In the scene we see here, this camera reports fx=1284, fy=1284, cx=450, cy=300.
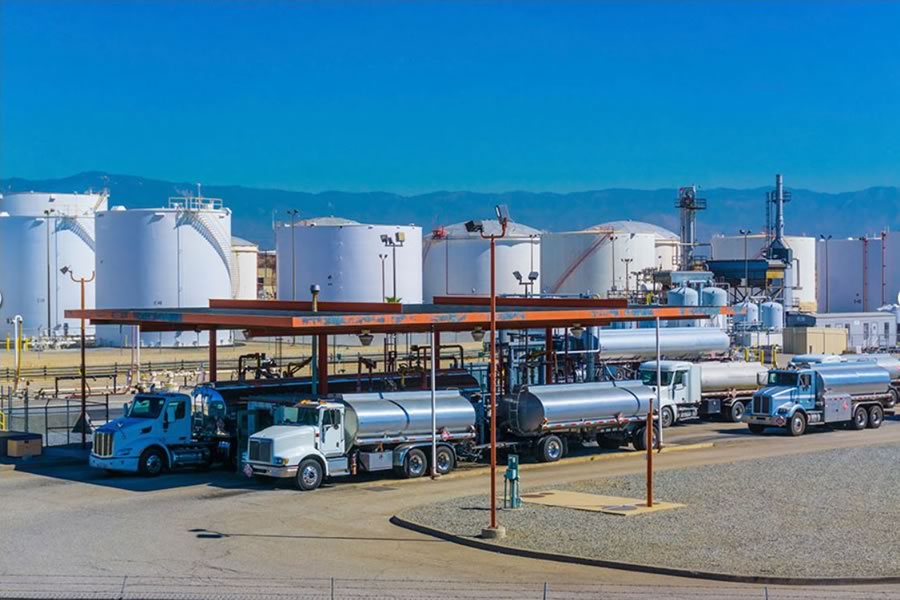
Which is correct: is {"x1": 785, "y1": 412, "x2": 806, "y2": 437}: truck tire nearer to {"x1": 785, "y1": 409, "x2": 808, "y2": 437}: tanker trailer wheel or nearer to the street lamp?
{"x1": 785, "y1": 409, "x2": 808, "y2": 437}: tanker trailer wheel

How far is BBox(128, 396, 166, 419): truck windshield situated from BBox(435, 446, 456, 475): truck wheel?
303 inches

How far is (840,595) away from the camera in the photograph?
19.6 m

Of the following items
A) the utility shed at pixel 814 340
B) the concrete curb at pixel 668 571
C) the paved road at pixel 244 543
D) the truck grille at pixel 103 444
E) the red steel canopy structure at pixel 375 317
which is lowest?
the paved road at pixel 244 543

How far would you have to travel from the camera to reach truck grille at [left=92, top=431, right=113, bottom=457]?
34.0 m

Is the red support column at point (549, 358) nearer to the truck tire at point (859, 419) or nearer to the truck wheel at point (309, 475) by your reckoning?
the truck wheel at point (309, 475)

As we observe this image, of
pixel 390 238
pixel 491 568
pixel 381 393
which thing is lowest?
pixel 491 568

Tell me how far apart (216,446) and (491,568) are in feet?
50.4

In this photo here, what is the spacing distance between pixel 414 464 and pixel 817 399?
687 inches

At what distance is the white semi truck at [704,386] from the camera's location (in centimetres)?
4631

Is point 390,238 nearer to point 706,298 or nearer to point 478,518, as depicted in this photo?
point 706,298

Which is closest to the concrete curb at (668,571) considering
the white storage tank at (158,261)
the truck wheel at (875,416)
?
the truck wheel at (875,416)

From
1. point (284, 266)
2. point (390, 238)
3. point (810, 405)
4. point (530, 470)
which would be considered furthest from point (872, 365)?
point (284, 266)

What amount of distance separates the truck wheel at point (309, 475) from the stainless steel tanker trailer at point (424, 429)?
0.08 ft

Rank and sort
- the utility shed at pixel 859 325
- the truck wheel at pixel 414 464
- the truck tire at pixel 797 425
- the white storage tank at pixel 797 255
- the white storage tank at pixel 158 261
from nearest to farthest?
the truck wheel at pixel 414 464 < the truck tire at pixel 797 425 < the utility shed at pixel 859 325 < the white storage tank at pixel 158 261 < the white storage tank at pixel 797 255
